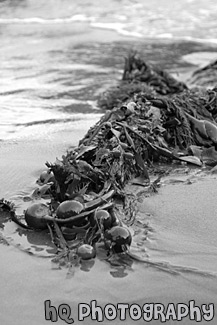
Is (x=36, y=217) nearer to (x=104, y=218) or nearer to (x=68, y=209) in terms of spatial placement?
(x=68, y=209)

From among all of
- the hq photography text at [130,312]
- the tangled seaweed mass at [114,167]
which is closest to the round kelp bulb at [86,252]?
the tangled seaweed mass at [114,167]

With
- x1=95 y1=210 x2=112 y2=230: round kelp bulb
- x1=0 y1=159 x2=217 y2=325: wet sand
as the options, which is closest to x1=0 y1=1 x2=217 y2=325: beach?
x1=0 y1=159 x2=217 y2=325: wet sand

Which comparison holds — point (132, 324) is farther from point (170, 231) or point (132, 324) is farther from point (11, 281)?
point (170, 231)

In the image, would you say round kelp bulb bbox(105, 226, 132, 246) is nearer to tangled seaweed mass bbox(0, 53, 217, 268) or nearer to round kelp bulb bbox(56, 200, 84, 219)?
tangled seaweed mass bbox(0, 53, 217, 268)

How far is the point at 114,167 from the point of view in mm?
2979

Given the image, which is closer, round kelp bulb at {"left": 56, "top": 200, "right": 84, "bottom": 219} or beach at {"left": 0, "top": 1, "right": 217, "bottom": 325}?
beach at {"left": 0, "top": 1, "right": 217, "bottom": 325}

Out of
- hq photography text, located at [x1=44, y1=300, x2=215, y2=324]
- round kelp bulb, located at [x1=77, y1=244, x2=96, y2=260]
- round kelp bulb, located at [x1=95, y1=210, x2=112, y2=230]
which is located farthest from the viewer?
round kelp bulb, located at [x1=95, y1=210, x2=112, y2=230]

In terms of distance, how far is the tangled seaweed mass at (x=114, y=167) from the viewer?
93.1 inches

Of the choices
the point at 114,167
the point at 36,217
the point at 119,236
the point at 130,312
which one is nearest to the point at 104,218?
the point at 119,236

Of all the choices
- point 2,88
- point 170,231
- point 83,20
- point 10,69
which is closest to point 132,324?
point 170,231

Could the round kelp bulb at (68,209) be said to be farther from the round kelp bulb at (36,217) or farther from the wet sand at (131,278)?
the wet sand at (131,278)

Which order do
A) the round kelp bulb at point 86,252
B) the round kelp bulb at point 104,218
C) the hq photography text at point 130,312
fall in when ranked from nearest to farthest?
the hq photography text at point 130,312
the round kelp bulb at point 86,252
the round kelp bulb at point 104,218

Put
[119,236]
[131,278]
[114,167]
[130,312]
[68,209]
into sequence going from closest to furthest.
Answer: [130,312], [131,278], [119,236], [68,209], [114,167]

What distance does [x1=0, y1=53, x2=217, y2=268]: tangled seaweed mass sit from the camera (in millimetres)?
2365
